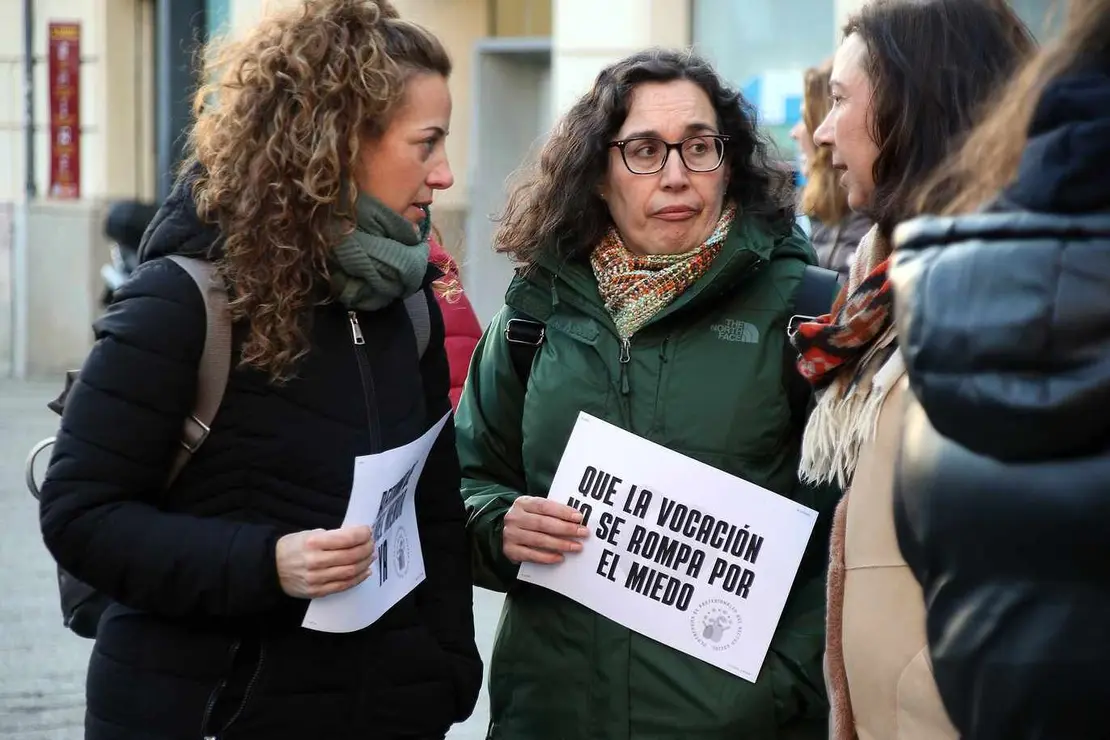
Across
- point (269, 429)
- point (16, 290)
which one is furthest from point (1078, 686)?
point (16, 290)

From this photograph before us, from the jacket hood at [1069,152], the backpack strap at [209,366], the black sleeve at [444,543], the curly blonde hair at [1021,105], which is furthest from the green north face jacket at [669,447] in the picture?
the jacket hood at [1069,152]

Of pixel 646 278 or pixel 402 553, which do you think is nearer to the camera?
pixel 402 553

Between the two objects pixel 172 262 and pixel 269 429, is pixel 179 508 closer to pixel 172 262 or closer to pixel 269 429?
pixel 269 429

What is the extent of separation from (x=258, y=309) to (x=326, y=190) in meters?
0.22

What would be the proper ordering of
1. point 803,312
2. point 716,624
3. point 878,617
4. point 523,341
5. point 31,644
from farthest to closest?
point 31,644, point 523,341, point 803,312, point 716,624, point 878,617

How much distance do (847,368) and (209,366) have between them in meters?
0.92

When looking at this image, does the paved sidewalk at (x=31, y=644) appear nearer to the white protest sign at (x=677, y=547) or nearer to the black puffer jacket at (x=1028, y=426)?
the white protest sign at (x=677, y=547)

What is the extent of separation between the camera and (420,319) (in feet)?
8.96

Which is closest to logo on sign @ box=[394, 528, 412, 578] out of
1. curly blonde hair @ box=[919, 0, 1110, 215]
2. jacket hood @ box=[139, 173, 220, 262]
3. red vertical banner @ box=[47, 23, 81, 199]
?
jacket hood @ box=[139, 173, 220, 262]

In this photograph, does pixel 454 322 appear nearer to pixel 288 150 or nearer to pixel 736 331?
pixel 736 331

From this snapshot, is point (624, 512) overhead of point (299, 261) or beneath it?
beneath

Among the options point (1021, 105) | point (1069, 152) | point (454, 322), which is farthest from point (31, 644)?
point (1069, 152)

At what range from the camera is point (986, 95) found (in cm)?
237

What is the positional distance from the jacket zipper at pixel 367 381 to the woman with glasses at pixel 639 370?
0.40m
